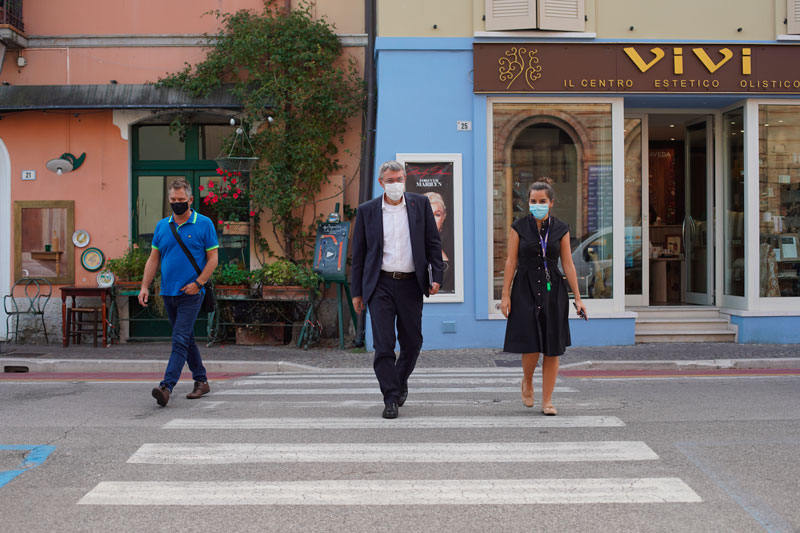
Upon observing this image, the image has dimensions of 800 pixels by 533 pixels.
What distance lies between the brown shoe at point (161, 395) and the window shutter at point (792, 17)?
33.3 ft

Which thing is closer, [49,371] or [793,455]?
[793,455]

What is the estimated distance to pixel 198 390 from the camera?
731 centimetres

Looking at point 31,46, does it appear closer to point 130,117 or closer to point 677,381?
point 130,117

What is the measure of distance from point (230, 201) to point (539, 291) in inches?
285

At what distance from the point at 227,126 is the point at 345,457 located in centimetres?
880

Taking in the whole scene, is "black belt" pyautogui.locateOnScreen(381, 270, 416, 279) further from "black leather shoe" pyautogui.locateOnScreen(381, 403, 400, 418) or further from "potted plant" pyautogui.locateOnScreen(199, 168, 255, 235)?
"potted plant" pyautogui.locateOnScreen(199, 168, 255, 235)

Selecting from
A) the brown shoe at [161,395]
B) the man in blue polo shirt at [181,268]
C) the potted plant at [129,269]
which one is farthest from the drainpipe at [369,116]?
the brown shoe at [161,395]

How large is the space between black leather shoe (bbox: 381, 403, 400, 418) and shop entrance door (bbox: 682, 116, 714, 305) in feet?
26.5

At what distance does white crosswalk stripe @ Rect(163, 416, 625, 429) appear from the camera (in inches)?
233

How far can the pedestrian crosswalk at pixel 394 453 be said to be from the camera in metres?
4.25

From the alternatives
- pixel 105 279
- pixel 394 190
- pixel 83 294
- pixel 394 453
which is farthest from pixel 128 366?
pixel 394 453

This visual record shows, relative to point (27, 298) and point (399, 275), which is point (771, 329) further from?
point (27, 298)

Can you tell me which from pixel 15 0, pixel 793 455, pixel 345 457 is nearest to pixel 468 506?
pixel 345 457

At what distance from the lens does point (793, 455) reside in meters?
5.03
